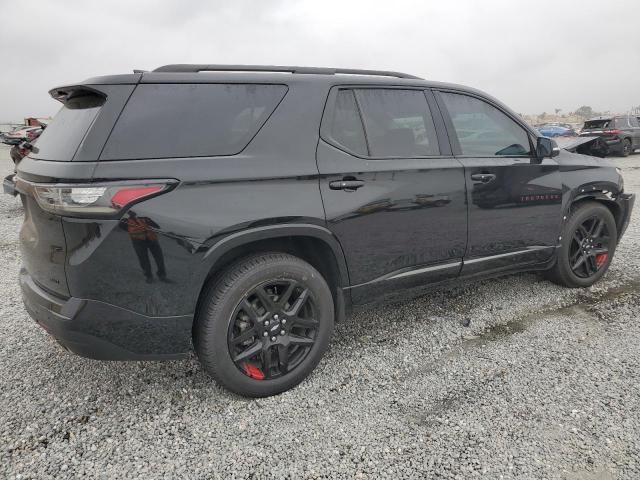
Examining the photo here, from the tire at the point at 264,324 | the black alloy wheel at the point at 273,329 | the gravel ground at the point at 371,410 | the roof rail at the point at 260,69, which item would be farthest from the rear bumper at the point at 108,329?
the roof rail at the point at 260,69

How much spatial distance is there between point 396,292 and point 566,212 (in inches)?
70.5

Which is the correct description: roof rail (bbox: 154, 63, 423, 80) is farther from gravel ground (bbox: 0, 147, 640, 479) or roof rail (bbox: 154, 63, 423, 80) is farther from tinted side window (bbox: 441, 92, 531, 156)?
gravel ground (bbox: 0, 147, 640, 479)

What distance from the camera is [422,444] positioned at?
2049 millimetres

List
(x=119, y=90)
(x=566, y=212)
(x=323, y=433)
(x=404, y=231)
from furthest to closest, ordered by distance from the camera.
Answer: (x=566, y=212) < (x=404, y=231) < (x=323, y=433) < (x=119, y=90)

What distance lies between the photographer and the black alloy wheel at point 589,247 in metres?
3.76

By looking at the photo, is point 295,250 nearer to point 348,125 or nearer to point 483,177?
point 348,125

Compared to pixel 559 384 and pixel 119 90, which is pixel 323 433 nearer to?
pixel 559 384

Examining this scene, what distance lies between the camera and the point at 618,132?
16719mm

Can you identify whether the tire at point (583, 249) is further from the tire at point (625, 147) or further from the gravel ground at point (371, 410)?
the tire at point (625, 147)

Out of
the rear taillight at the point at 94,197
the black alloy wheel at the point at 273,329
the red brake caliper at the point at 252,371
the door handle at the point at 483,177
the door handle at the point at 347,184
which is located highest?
the rear taillight at the point at 94,197

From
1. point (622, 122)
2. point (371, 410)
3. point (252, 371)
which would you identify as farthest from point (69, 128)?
point (622, 122)

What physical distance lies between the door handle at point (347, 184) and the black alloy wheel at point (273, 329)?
0.57 metres

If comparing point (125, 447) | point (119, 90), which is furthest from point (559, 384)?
point (119, 90)

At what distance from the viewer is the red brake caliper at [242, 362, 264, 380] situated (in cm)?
234
